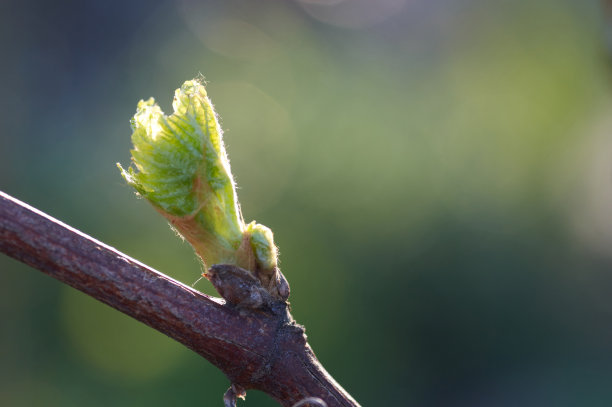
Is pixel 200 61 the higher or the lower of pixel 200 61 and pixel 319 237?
the higher

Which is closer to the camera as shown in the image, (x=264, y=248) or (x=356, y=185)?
(x=264, y=248)

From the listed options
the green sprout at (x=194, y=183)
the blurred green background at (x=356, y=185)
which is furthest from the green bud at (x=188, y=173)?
the blurred green background at (x=356, y=185)

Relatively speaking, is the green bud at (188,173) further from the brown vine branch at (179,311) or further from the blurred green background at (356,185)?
the blurred green background at (356,185)

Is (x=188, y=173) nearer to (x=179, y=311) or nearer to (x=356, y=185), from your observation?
(x=179, y=311)

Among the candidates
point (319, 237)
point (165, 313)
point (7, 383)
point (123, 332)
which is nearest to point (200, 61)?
point (319, 237)

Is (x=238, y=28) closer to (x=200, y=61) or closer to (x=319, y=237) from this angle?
(x=200, y=61)

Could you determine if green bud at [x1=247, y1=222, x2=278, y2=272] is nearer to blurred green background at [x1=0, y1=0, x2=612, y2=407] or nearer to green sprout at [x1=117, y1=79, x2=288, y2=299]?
green sprout at [x1=117, y1=79, x2=288, y2=299]

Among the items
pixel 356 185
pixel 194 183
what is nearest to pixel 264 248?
pixel 194 183
